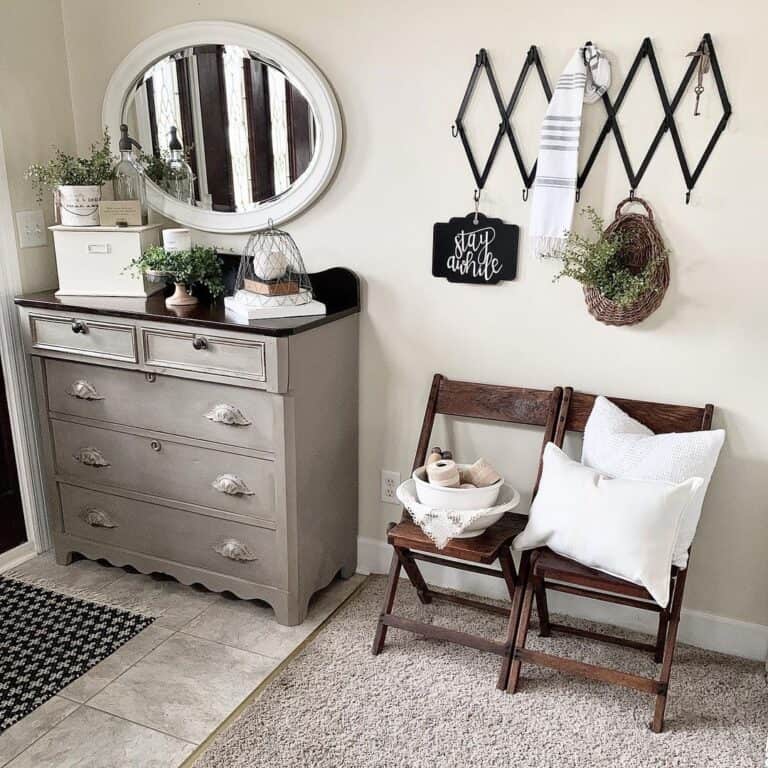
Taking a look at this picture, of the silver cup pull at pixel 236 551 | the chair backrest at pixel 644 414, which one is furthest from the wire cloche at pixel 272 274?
the chair backrest at pixel 644 414

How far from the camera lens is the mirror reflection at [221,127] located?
2611mm

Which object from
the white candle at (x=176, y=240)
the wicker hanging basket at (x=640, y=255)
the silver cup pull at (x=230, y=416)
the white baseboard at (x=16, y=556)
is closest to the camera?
the wicker hanging basket at (x=640, y=255)

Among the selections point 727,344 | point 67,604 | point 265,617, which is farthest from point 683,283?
point 67,604

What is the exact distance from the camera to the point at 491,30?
7.61 ft

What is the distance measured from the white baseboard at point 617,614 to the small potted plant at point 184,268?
1073 millimetres

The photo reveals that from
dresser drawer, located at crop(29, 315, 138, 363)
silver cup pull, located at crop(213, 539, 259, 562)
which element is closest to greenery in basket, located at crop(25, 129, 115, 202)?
dresser drawer, located at crop(29, 315, 138, 363)

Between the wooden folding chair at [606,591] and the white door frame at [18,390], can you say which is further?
the white door frame at [18,390]

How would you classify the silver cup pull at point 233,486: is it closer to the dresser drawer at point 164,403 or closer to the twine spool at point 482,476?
the dresser drawer at point 164,403

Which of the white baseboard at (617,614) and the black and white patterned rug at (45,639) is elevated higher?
the white baseboard at (617,614)

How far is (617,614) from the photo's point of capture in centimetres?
260

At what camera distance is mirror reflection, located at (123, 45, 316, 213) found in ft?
8.57

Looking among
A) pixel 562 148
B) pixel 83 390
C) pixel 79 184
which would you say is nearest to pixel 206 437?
pixel 83 390

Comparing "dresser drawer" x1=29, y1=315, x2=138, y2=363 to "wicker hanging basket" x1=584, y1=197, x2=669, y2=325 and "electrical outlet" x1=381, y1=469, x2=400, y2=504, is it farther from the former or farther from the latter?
"wicker hanging basket" x1=584, y1=197, x2=669, y2=325

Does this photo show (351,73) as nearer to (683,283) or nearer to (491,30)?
(491,30)
